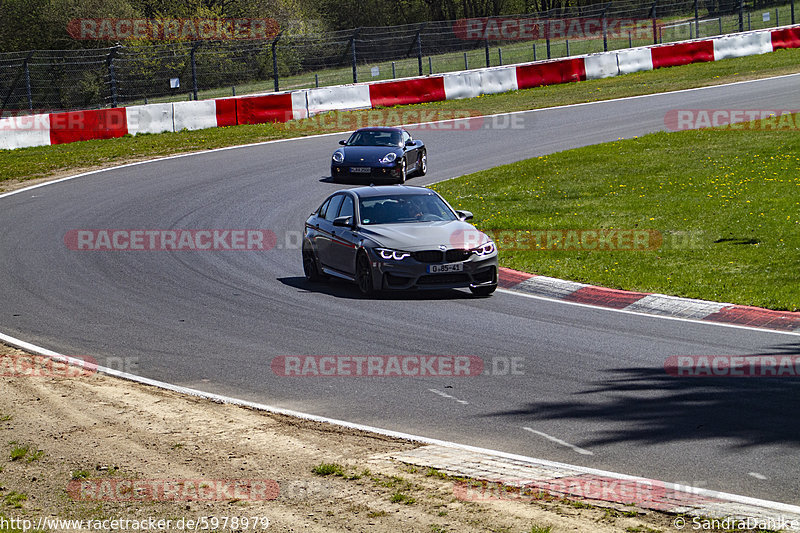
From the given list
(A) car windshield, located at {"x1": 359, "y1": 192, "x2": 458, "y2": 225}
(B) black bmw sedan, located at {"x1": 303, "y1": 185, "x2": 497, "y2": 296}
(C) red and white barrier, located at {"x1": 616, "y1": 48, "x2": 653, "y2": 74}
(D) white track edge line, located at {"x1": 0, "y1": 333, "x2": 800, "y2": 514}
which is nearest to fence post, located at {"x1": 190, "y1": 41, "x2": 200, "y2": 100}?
(C) red and white barrier, located at {"x1": 616, "y1": 48, "x2": 653, "y2": 74}

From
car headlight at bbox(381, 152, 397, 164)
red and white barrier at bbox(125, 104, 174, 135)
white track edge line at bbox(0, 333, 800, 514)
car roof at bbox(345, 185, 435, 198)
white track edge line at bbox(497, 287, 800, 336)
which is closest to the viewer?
white track edge line at bbox(0, 333, 800, 514)

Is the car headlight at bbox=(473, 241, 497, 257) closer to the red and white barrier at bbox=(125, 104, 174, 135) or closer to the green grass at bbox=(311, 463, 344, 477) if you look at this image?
the green grass at bbox=(311, 463, 344, 477)

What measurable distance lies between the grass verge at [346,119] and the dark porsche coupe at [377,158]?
7144 mm

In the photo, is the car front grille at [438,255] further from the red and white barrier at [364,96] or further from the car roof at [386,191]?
the red and white barrier at [364,96]

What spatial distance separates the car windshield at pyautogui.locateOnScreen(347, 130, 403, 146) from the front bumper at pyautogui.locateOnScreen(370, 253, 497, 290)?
1070 centimetres

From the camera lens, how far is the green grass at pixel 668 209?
13500mm

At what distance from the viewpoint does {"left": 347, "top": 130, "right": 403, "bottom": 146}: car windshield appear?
76.8 ft

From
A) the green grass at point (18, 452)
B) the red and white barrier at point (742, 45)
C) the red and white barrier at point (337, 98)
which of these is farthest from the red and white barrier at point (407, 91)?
the green grass at point (18, 452)

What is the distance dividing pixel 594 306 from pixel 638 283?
1.17m

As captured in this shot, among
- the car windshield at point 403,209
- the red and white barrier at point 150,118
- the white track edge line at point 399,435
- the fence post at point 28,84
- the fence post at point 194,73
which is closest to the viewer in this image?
the white track edge line at point 399,435

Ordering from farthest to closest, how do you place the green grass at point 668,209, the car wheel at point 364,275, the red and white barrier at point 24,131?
the red and white barrier at point 24,131
the green grass at point 668,209
the car wheel at point 364,275

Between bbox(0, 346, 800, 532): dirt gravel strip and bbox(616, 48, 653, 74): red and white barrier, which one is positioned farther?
bbox(616, 48, 653, 74): red and white barrier

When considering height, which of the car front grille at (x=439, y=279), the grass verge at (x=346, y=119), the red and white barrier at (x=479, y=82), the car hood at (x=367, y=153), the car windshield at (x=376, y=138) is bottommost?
the car front grille at (x=439, y=279)

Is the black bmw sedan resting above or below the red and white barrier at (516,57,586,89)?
below
